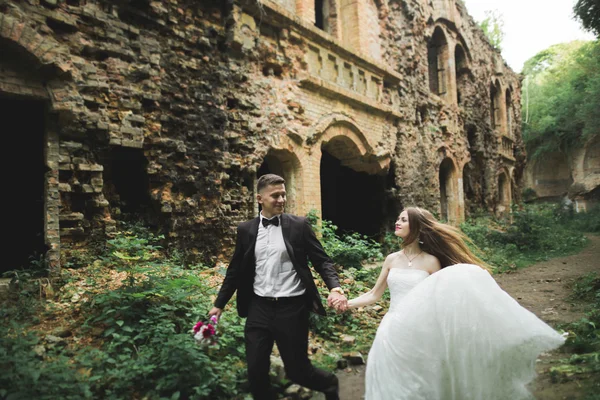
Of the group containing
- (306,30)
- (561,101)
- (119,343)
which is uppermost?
(561,101)

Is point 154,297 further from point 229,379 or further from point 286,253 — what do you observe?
point 286,253

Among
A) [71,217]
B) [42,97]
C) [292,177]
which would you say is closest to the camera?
[42,97]

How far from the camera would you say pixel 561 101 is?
23.5 m

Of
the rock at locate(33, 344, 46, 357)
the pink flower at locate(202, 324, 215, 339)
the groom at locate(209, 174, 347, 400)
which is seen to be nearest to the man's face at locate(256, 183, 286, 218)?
the groom at locate(209, 174, 347, 400)

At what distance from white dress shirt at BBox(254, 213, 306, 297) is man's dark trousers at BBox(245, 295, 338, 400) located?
0.06m

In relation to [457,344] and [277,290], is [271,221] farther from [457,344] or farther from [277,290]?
[457,344]

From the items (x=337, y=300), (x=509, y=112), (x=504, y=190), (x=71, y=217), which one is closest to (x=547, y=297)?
(x=337, y=300)

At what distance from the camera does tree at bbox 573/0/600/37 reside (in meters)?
8.48

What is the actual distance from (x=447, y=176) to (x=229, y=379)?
45.5 feet

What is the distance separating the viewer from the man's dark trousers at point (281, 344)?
103 inches

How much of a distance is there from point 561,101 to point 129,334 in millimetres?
27453

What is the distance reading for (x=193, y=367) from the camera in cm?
298

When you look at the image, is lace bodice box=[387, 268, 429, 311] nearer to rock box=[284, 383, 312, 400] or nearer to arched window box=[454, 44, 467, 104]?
rock box=[284, 383, 312, 400]

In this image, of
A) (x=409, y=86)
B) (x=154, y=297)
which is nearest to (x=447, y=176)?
A: (x=409, y=86)
